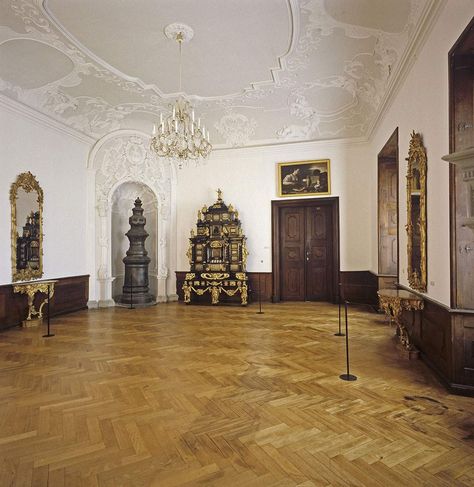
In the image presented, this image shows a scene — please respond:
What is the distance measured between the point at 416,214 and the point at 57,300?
696 centimetres

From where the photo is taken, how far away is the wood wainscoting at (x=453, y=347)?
3.38 metres

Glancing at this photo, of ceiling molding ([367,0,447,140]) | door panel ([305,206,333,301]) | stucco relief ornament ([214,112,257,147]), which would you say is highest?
stucco relief ornament ([214,112,257,147])

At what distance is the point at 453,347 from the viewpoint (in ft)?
11.3

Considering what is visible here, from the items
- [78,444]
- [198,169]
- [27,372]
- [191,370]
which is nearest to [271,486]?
[78,444]

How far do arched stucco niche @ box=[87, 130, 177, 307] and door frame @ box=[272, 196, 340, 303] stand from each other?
8.71 ft

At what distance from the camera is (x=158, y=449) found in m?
2.45

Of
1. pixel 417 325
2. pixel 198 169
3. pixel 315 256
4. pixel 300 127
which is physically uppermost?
pixel 300 127

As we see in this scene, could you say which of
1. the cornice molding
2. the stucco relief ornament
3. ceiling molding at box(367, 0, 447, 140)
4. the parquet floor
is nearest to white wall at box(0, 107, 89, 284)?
the cornice molding

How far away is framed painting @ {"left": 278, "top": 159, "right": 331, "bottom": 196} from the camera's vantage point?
8.90 metres

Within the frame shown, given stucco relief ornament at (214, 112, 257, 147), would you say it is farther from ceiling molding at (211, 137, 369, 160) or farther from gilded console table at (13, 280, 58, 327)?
gilded console table at (13, 280, 58, 327)

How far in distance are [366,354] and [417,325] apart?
742 millimetres

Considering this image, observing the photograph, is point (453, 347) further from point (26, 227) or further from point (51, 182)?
point (51, 182)

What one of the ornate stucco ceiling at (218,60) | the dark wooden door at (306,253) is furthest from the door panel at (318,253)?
the ornate stucco ceiling at (218,60)

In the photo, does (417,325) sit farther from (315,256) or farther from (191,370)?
(315,256)
